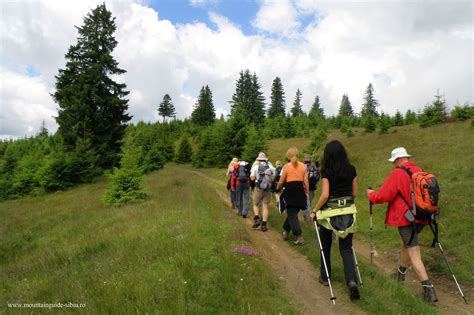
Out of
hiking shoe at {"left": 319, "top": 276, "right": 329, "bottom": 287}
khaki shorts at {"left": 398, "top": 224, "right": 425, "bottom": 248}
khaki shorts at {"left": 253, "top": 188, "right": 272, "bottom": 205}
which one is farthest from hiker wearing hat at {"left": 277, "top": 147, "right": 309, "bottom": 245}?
khaki shorts at {"left": 398, "top": 224, "right": 425, "bottom": 248}

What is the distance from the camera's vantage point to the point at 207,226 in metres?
9.30

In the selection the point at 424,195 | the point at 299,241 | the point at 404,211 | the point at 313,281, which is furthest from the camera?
the point at 299,241

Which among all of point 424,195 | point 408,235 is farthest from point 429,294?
point 424,195

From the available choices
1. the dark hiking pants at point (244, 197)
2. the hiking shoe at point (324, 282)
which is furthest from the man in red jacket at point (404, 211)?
the dark hiking pants at point (244, 197)

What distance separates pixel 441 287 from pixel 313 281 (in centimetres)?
317

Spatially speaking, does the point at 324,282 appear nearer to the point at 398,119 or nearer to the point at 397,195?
the point at 397,195

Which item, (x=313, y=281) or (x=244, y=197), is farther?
(x=244, y=197)

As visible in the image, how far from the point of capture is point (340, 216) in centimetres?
549

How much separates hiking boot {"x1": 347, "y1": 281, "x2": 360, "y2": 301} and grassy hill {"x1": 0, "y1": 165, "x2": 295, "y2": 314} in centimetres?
115

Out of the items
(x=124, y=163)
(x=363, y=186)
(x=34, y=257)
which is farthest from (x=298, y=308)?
(x=363, y=186)

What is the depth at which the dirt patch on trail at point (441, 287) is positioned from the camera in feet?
19.8

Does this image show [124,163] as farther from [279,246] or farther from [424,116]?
[424,116]

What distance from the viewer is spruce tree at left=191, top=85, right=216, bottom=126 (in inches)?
2965

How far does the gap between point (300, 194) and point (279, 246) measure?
1629 mm
